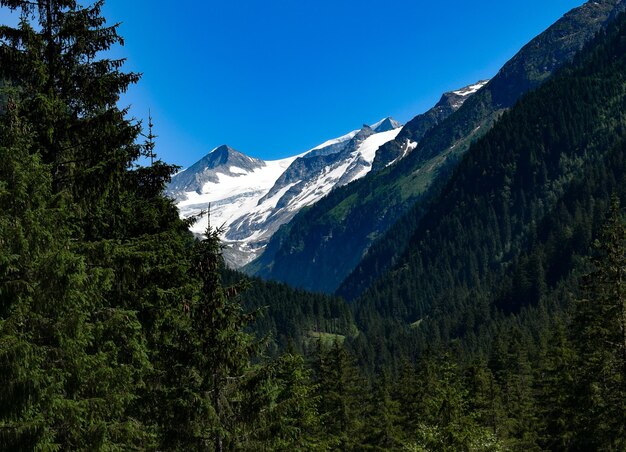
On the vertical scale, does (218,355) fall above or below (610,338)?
above

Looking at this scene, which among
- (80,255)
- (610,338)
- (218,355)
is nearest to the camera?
(80,255)

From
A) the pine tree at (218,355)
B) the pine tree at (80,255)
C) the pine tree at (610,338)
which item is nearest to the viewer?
the pine tree at (80,255)

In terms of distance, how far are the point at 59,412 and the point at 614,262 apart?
2125cm

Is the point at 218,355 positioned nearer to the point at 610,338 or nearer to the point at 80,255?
the point at 80,255

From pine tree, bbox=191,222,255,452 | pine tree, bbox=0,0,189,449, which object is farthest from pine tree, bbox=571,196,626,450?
pine tree, bbox=0,0,189,449

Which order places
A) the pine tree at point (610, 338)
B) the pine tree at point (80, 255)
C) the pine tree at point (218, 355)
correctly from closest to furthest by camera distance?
the pine tree at point (80, 255), the pine tree at point (218, 355), the pine tree at point (610, 338)

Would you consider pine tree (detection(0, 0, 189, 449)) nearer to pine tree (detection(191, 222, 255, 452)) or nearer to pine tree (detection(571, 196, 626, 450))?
pine tree (detection(191, 222, 255, 452))

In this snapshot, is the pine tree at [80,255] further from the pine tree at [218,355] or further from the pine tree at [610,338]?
the pine tree at [610,338]

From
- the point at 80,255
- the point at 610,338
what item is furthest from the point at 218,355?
the point at 610,338

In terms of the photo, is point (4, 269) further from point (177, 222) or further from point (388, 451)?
point (388, 451)

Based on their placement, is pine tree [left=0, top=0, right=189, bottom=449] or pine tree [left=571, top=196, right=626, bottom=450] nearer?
pine tree [left=0, top=0, right=189, bottom=449]

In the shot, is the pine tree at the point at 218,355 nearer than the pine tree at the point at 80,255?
No

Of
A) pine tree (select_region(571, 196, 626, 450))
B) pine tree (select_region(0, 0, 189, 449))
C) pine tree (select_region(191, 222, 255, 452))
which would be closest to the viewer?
pine tree (select_region(0, 0, 189, 449))

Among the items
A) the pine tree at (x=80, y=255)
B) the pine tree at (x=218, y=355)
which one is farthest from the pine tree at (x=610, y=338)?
the pine tree at (x=80, y=255)
